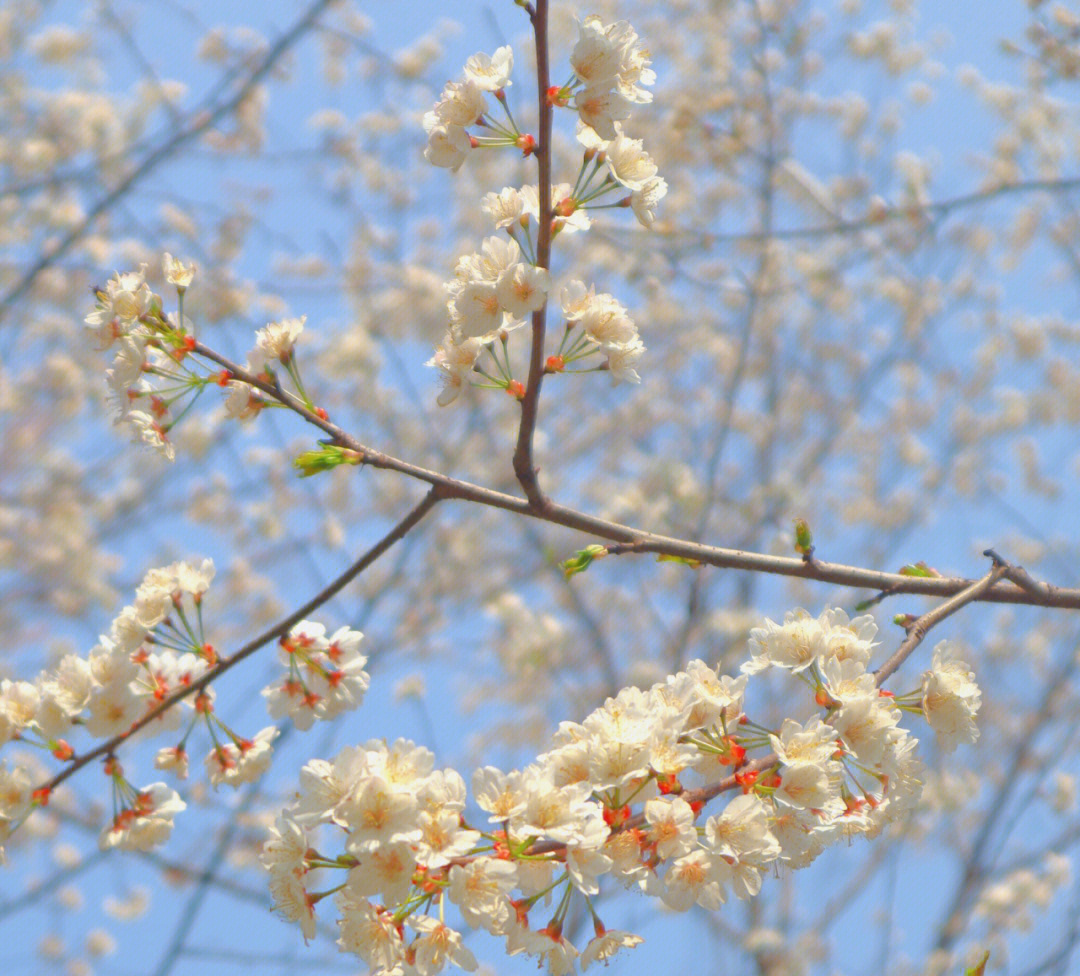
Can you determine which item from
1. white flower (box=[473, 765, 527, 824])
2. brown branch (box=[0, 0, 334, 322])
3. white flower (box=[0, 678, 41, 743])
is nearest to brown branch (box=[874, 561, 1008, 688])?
white flower (box=[473, 765, 527, 824])

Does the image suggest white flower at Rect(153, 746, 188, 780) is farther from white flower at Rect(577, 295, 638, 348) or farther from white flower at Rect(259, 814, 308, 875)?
white flower at Rect(577, 295, 638, 348)

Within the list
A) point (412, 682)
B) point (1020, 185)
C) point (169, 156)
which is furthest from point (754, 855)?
point (169, 156)

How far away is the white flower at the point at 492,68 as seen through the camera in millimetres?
1601

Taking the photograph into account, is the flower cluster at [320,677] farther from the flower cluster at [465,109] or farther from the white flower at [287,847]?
the flower cluster at [465,109]

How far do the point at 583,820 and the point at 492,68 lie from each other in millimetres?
1118

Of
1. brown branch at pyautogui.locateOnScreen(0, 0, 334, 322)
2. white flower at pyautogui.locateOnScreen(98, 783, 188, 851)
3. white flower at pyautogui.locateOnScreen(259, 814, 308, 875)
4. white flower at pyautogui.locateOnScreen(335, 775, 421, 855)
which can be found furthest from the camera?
brown branch at pyautogui.locateOnScreen(0, 0, 334, 322)

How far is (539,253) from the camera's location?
1536 millimetres

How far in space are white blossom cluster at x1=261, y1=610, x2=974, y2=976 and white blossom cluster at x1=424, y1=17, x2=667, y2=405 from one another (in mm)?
571

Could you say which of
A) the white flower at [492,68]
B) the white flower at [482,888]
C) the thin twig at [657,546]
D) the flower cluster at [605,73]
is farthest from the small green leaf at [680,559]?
the white flower at [492,68]

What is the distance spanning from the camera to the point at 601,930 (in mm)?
1521

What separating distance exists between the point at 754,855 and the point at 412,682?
454 cm

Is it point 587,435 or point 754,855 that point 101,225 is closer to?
point 587,435

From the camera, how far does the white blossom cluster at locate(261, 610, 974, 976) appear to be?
1.38 metres

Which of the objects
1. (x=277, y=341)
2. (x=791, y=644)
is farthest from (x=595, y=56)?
(x=791, y=644)
